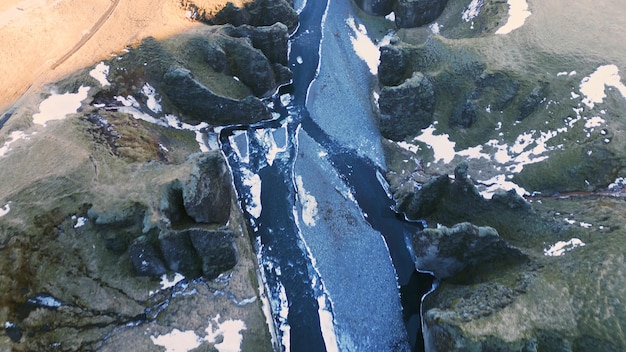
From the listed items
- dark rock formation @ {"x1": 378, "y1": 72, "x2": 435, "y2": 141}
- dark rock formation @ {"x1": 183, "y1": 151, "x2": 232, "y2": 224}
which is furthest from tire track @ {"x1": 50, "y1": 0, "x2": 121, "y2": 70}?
dark rock formation @ {"x1": 378, "y1": 72, "x2": 435, "y2": 141}

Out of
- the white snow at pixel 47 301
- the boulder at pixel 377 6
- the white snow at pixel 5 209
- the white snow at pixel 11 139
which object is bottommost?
the white snow at pixel 47 301

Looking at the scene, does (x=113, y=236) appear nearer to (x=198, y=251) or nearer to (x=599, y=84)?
(x=198, y=251)

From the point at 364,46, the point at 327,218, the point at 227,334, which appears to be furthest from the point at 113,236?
the point at 364,46

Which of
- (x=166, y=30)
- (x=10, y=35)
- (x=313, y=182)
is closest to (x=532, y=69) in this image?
(x=313, y=182)

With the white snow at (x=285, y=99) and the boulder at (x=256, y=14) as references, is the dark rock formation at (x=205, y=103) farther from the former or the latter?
the boulder at (x=256, y=14)

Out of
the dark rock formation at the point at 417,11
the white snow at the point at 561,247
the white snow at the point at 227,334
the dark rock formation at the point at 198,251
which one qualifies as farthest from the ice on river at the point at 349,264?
the dark rock formation at the point at 417,11

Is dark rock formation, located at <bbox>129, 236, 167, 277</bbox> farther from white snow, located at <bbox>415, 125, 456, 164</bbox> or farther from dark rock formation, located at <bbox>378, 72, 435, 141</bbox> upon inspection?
white snow, located at <bbox>415, 125, 456, 164</bbox>
